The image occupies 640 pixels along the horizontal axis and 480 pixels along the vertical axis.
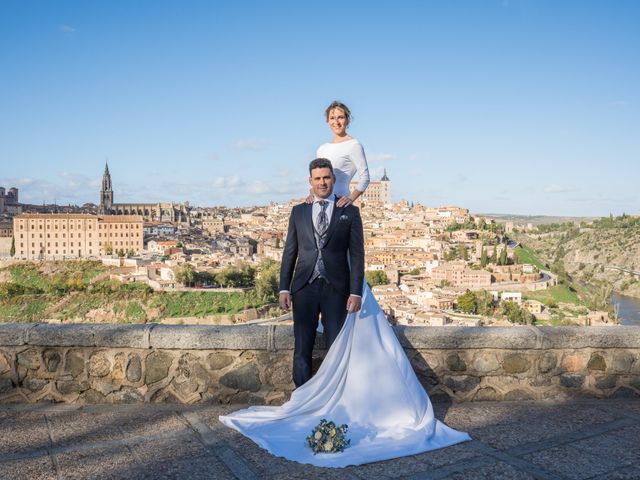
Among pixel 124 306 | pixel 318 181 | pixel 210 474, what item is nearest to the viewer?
pixel 210 474

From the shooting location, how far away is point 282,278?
3.07 meters

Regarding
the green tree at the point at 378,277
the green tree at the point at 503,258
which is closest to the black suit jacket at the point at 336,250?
the green tree at the point at 378,277

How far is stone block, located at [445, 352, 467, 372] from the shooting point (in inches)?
137

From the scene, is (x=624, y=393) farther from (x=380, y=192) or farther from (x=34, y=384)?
(x=380, y=192)

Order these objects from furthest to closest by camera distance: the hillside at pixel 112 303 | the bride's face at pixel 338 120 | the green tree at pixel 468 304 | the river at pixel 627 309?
the green tree at pixel 468 304
the hillside at pixel 112 303
the river at pixel 627 309
the bride's face at pixel 338 120

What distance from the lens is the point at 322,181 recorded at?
2947 mm

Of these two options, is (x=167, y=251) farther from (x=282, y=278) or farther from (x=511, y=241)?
(x=282, y=278)

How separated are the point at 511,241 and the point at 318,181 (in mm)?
97092

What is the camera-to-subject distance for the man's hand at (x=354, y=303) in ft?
9.48

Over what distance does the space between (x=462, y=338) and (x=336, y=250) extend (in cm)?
107

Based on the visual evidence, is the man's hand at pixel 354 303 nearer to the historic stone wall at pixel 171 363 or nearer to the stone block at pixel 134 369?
the historic stone wall at pixel 171 363

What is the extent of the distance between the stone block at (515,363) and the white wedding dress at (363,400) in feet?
2.70

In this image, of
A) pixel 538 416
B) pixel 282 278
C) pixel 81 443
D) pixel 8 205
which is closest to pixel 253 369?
pixel 282 278

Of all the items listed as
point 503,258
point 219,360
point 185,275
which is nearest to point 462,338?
point 219,360
